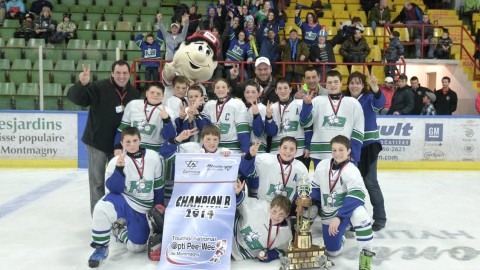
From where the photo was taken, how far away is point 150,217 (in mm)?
4215

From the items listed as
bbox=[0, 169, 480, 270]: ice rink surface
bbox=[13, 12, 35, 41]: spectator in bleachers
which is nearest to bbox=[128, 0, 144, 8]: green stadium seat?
bbox=[13, 12, 35, 41]: spectator in bleachers

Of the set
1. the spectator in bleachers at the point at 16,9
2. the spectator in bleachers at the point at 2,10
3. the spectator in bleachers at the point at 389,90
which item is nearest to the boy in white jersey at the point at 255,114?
the spectator in bleachers at the point at 389,90

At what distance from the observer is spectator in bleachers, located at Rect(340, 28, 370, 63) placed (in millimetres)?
10305

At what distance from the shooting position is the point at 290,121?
4.93 m

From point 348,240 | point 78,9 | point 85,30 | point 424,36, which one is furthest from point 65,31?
point 348,240

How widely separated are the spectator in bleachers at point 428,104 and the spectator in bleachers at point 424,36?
8.02 feet

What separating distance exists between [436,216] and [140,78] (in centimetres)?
628

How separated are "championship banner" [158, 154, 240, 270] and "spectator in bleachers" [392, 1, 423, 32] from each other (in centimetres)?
941

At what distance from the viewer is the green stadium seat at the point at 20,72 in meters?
9.74

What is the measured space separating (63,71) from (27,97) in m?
0.90

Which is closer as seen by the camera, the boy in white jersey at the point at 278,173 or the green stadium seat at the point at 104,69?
the boy in white jersey at the point at 278,173

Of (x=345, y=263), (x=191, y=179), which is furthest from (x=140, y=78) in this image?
(x=345, y=263)

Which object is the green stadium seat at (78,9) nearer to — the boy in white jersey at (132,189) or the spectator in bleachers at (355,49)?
the spectator in bleachers at (355,49)

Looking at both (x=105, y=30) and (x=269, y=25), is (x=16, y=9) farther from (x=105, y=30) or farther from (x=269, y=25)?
(x=269, y=25)
